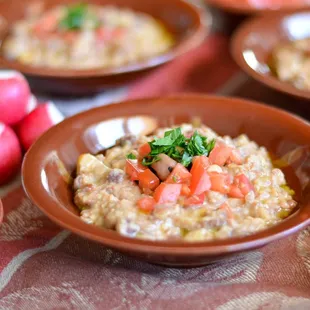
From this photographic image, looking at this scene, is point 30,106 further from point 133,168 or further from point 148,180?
point 148,180

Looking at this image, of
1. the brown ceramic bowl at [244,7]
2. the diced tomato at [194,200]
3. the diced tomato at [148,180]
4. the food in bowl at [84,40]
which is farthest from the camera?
the brown ceramic bowl at [244,7]

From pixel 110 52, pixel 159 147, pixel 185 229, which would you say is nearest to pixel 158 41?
pixel 110 52

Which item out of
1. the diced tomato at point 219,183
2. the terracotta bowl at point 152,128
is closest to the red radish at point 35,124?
the terracotta bowl at point 152,128

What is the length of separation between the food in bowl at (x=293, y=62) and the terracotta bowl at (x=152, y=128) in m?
0.60

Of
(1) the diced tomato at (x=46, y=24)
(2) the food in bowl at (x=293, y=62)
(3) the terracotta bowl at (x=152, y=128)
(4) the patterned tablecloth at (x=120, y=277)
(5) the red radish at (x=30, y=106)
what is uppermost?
(3) the terracotta bowl at (x=152, y=128)

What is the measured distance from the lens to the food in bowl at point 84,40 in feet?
12.2

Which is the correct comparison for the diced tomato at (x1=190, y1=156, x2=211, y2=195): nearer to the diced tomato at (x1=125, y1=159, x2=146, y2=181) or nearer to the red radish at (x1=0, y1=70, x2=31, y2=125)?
the diced tomato at (x1=125, y1=159, x2=146, y2=181)

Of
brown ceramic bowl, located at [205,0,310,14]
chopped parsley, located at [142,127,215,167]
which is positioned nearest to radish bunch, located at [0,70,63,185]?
chopped parsley, located at [142,127,215,167]

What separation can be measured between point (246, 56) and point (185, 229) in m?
1.62

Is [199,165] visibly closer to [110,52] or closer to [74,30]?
[110,52]

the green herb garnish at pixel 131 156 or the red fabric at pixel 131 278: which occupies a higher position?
the green herb garnish at pixel 131 156

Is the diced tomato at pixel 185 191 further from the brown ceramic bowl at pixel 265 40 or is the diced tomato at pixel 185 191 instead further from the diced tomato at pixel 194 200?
the brown ceramic bowl at pixel 265 40

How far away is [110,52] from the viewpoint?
12.4 feet

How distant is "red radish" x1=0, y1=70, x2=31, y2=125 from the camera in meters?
2.89
